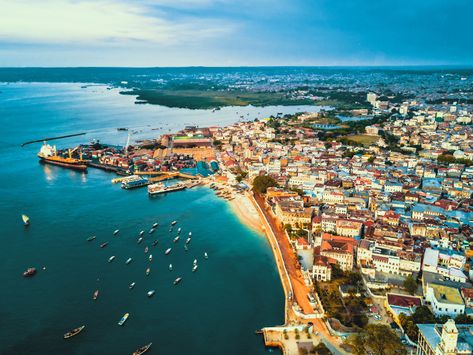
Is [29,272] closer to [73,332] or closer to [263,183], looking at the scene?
[73,332]

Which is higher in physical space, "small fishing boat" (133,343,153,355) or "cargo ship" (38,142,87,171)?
"cargo ship" (38,142,87,171)

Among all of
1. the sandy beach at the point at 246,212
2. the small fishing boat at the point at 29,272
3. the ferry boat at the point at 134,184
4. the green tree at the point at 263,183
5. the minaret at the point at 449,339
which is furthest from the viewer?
the ferry boat at the point at 134,184

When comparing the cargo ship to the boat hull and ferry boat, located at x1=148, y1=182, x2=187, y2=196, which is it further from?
ferry boat, located at x1=148, y1=182, x2=187, y2=196

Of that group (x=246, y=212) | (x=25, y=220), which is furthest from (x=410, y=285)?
(x=25, y=220)

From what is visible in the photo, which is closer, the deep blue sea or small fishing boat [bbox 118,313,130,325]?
the deep blue sea

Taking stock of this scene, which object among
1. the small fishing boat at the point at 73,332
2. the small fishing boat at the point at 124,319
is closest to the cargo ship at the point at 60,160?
the small fishing boat at the point at 124,319

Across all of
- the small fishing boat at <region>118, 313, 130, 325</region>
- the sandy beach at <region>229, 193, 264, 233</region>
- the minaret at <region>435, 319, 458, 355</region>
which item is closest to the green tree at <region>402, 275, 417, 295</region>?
the minaret at <region>435, 319, 458, 355</region>

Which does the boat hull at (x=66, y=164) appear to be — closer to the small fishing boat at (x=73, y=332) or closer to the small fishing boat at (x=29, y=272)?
the small fishing boat at (x=29, y=272)
